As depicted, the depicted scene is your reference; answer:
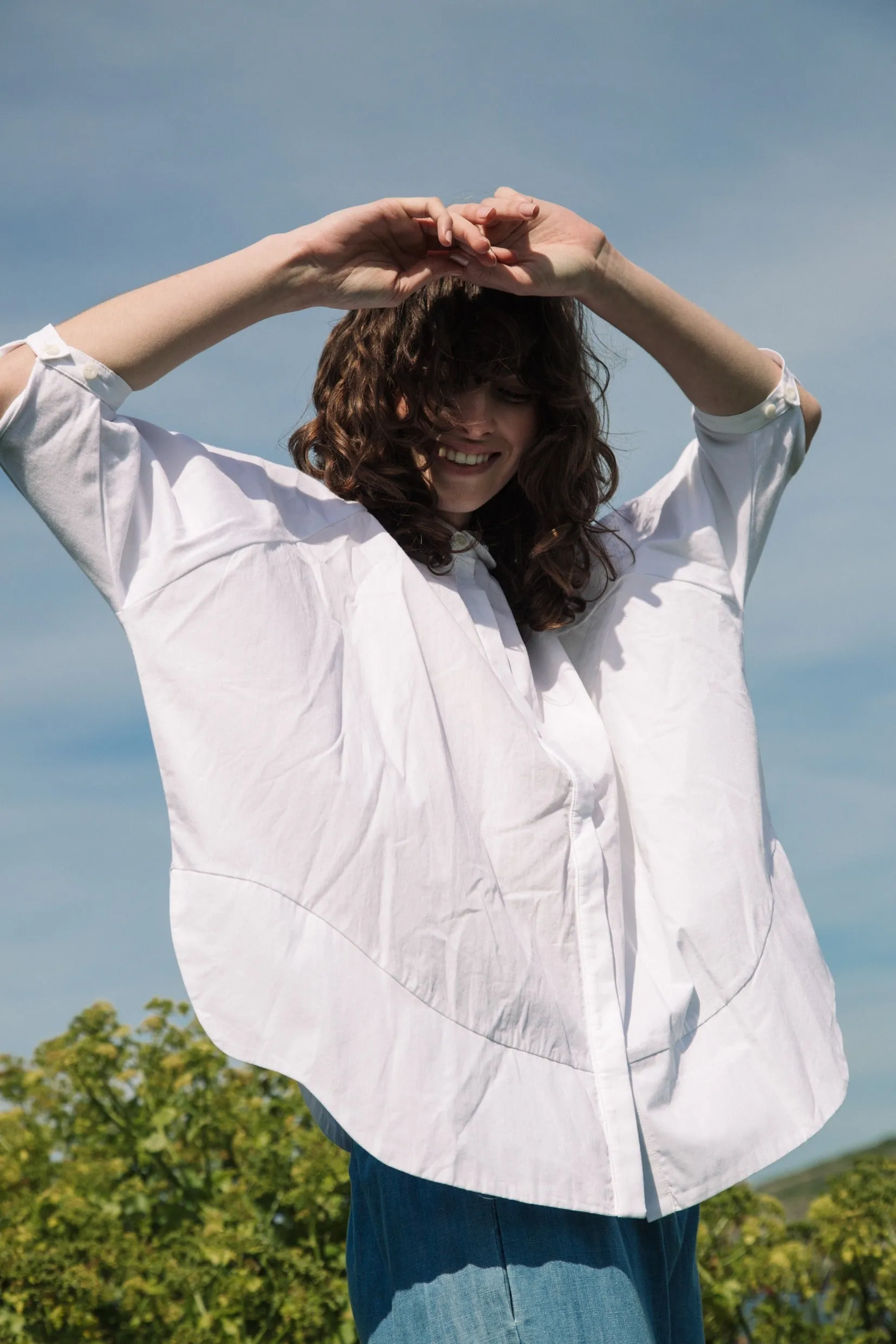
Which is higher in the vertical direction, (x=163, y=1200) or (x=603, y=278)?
(x=603, y=278)

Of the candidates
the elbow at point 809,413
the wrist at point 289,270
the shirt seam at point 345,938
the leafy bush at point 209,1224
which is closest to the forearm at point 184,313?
the wrist at point 289,270

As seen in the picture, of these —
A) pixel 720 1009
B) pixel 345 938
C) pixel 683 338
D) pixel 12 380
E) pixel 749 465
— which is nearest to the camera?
pixel 345 938

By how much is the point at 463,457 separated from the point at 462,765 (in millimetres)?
488

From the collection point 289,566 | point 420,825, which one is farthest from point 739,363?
point 420,825

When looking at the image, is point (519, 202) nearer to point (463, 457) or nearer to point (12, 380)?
Result: point (463, 457)

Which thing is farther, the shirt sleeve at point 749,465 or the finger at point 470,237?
the shirt sleeve at point 749,465

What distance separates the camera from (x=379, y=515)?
5.89 ft

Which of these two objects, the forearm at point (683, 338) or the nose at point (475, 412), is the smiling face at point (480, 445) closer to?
the nose at point (475, 412)

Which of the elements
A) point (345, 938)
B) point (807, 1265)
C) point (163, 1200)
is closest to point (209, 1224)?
point (163, 1200)

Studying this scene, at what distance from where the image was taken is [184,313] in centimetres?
153

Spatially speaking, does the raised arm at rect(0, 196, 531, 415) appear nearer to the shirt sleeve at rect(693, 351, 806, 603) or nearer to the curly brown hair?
the curly brown hair

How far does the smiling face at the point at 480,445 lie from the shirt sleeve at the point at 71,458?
48 centimetres

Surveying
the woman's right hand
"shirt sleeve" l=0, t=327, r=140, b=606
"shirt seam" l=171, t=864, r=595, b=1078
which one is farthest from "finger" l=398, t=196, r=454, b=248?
"shirt seam" l=171, t=864, r=595, b=1078

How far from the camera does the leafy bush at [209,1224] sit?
2.85m
